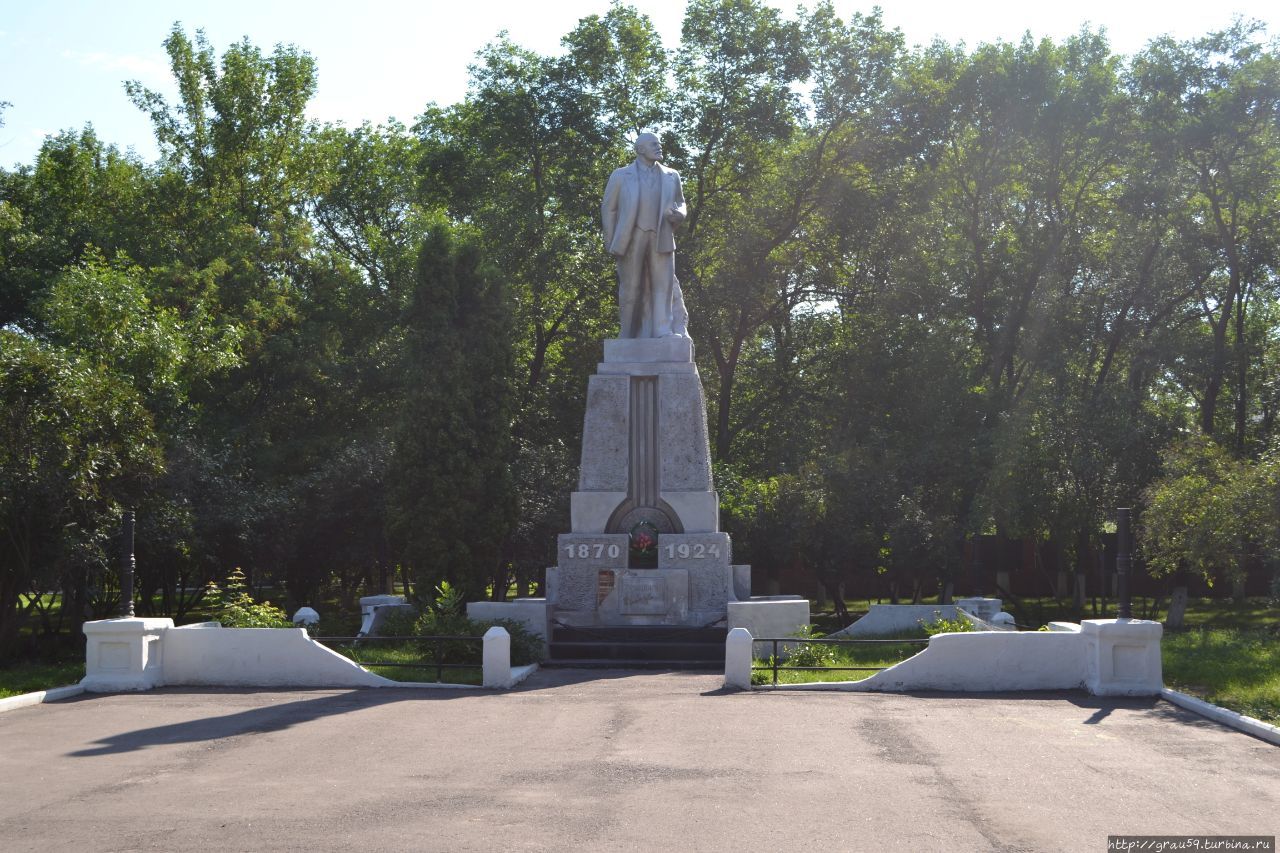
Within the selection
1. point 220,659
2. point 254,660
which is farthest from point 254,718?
point 220,659

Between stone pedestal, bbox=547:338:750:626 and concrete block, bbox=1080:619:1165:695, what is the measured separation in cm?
674

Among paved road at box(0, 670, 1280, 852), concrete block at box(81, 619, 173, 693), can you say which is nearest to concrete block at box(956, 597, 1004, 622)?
paved road at box(0, 670, 1280, 852)

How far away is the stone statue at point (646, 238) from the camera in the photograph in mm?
22203

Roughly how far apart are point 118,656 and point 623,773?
8.20m

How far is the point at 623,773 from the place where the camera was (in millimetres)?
10242

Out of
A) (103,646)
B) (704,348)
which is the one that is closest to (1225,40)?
(704,348)

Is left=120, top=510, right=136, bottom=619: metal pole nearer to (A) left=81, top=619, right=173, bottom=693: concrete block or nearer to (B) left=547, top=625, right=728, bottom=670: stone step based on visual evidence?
(A) left=81, top=619, right=173, bottom=693: concrete block

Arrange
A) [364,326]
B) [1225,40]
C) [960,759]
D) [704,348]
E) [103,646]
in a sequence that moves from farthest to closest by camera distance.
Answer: [704,348], [364,326], [1225,40], [103,646], [960,759]

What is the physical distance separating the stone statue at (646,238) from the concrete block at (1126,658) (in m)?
9.67

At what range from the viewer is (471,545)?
26.9 metres

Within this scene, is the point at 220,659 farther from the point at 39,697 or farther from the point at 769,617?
the point at 769,617

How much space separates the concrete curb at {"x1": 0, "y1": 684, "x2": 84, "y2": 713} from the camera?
14.2 m

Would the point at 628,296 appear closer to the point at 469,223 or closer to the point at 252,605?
the point at 252,605

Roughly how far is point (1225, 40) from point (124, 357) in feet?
80.2
